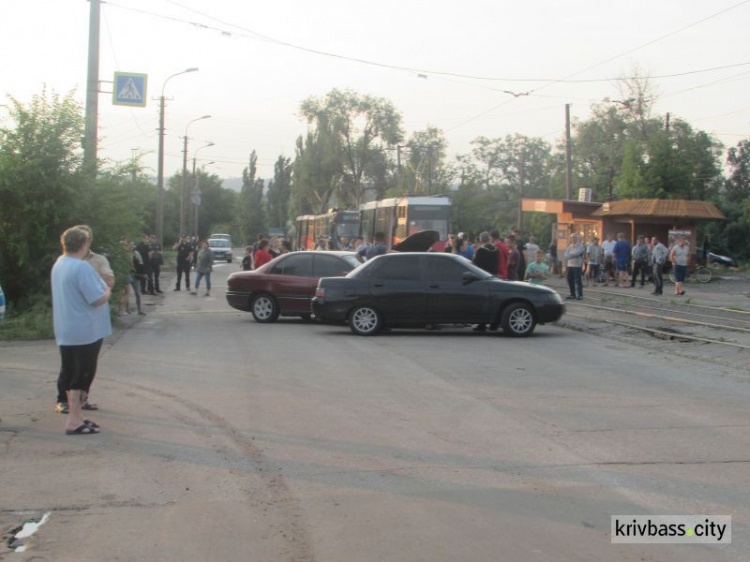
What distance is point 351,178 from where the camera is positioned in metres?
80.1

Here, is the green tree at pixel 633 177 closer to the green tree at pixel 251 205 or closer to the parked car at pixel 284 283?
the parked car at pixel 284 283

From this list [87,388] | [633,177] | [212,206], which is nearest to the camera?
[87,388]

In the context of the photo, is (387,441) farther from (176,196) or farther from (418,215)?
(176,196)

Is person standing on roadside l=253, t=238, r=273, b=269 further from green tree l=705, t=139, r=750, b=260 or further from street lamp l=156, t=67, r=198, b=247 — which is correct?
green tree l=705, t=139, r=750, b=260

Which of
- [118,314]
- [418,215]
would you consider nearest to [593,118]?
[418,215]

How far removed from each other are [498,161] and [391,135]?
22.2 m

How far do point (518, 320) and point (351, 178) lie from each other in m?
65.4

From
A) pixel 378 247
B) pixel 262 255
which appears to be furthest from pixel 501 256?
pixel 262 255

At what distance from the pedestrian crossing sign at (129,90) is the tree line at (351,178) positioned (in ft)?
9.83

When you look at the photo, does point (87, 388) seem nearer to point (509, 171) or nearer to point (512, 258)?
point (512, 258)

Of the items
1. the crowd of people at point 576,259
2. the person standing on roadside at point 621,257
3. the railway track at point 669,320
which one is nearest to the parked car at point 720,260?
the crowd of people at point 576,259

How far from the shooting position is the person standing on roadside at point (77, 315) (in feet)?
24.3

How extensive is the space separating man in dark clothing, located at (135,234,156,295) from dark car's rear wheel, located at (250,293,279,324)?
13.4ft

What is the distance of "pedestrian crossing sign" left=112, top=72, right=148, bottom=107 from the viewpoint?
2066cm
